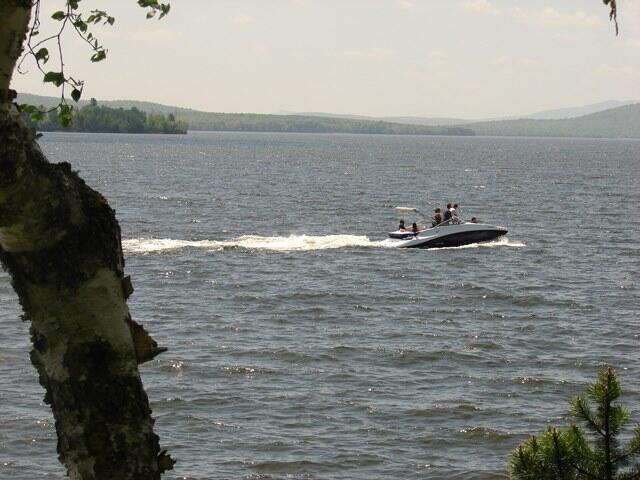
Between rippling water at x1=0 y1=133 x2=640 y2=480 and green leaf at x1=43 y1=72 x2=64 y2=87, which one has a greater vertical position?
green leaf at x1=43 y1=72 x2=64 y2=87

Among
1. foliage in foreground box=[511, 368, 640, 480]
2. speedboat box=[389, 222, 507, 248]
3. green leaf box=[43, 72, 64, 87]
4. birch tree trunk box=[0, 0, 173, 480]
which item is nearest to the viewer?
birch tree trunk box=[0, 0, 173, 480]

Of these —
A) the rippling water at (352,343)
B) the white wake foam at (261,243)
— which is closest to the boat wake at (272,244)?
the white wake foam at (261,243)

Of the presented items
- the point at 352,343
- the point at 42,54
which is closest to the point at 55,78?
the point at 42,54

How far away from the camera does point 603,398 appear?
6512mm

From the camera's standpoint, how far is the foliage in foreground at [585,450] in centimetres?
636

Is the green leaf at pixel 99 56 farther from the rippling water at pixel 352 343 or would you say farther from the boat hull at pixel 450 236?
the boat hull at pixel 450 236

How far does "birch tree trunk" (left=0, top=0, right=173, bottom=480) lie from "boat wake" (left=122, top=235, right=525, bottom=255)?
133 ft

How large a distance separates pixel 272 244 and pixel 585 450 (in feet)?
135

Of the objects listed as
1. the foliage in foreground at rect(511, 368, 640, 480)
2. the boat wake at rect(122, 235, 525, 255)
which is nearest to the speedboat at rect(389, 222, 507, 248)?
the boat wake at rect(122, 235, 525, 255)

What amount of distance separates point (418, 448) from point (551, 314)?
44.0 feet

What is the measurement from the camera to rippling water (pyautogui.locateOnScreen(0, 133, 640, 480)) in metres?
19.3

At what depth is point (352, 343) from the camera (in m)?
27.1

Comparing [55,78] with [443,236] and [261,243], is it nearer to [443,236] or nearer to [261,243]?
[443,236]

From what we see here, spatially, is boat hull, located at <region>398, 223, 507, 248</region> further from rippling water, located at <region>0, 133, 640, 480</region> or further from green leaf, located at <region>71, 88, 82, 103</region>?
green leaf, located at <region>71, 88, 82, 103</region>
